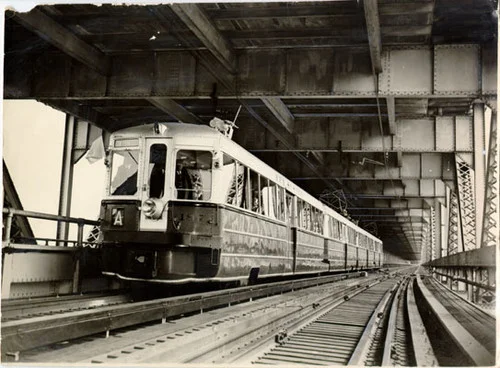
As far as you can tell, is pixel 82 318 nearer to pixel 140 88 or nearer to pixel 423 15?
pixel 140 88

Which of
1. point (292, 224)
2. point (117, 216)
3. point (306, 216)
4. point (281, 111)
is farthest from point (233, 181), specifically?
point (306, 216)

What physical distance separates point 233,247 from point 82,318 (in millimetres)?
3550

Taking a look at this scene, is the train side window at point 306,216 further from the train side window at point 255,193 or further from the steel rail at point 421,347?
the steel rail at point 421,347

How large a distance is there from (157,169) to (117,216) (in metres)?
0.94

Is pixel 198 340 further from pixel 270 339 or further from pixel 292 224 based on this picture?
Result: pixel 292 224

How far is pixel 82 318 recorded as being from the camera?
5344 mm

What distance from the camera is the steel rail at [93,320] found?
435 centimetres

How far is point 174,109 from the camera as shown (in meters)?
13.0

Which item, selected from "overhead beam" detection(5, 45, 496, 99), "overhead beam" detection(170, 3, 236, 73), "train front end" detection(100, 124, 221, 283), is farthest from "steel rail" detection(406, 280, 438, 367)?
"overhead beam" detection(170, 3, 236, 73)

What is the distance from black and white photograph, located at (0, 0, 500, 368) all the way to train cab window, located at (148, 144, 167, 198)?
3 centimetres

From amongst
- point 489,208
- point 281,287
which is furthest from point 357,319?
point 489,208

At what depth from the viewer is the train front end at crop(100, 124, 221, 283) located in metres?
7.68

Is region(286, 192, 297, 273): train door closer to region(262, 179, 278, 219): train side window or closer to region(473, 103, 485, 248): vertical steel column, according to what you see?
region(262, 179, 278, 219): train side window

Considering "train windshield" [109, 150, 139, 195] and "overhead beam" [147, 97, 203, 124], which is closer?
"train windshield" [109, 150, 139, 195]
